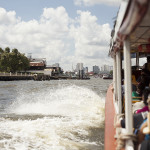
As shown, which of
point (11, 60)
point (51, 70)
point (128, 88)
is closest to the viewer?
point (128, 88)

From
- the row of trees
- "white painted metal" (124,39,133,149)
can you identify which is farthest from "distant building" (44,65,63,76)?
"white painted metal" (124,39,133,149)

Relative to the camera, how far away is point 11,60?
243 ft

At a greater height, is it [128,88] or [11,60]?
[11,60]

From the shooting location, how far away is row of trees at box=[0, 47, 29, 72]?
7300 centimetres

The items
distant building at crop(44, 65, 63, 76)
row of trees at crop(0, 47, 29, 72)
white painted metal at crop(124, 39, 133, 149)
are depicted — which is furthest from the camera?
distant building at crop(44, 65, 63, 76)

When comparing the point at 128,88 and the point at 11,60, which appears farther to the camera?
the point at 11,60

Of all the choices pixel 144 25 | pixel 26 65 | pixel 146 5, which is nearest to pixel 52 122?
pixel 144 25

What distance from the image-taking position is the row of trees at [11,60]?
240 ft

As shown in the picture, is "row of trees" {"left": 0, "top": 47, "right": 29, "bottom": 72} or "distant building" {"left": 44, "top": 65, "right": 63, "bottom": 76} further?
"distant building" {"left": 44, "top": 65, "right": 63, "bottom": 76}

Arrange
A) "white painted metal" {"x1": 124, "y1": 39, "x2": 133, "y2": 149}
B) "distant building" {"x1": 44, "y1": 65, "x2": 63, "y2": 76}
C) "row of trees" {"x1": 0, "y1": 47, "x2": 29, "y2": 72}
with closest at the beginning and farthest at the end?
"white painted metal" {"x1": 124, "y1": 39, "x2": 133, "y2": 149}, "row of trees" {"x1": 0, "y1": 47, "x2": 29, "y2": 72}, "distant building" {"x1": 44, "y1": 65, "x2": 63, "y2": 76}

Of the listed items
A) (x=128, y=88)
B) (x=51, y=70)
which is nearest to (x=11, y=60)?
(x=51, y=70)

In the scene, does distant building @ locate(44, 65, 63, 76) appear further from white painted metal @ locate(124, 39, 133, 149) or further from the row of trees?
white painted metal @ locate(124, 39, 133, 149)

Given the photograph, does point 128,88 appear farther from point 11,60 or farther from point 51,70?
point 51,70

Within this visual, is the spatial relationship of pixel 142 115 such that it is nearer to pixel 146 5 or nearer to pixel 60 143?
pixel 146 5
